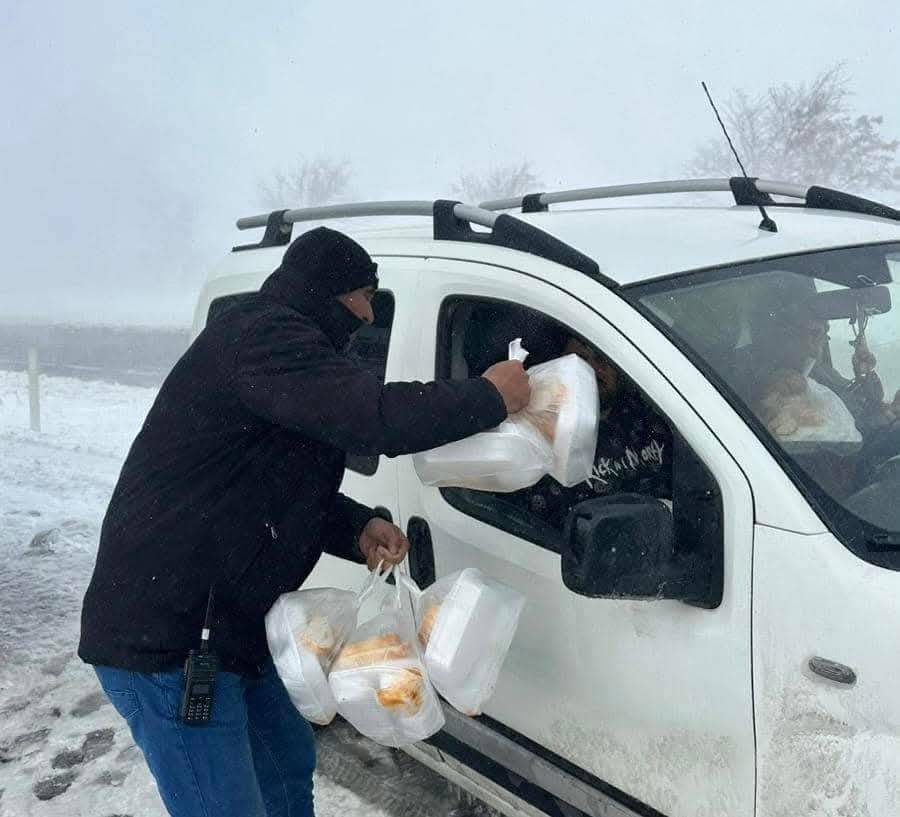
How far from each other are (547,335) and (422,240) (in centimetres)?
65

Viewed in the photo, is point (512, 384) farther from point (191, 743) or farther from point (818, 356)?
point (191, 743)

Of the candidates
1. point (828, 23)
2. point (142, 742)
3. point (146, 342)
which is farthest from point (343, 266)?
point (828, 23)

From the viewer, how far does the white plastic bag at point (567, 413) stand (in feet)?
6.79

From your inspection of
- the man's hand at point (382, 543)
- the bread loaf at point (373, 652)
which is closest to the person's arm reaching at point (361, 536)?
the man's hand at point (382, 543)

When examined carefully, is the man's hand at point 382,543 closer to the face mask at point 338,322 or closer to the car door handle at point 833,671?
the face mask at point 338,322

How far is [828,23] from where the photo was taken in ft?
137

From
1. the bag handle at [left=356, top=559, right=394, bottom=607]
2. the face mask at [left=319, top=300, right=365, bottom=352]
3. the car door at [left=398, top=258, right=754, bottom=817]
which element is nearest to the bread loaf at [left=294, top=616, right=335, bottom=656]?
the bag handle at [left=356, top=559, right=394, bottom=607]

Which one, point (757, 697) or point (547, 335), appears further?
point (547, 335)

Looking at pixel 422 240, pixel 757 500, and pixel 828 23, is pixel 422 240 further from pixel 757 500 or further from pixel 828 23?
pixel 828 23

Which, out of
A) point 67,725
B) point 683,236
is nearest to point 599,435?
point 683,236

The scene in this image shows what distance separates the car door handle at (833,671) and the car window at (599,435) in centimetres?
53

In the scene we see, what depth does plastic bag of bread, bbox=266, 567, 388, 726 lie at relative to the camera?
2236 mm

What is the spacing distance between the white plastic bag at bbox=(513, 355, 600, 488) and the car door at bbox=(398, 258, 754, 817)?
4.5 inches

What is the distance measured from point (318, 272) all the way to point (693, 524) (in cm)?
98
